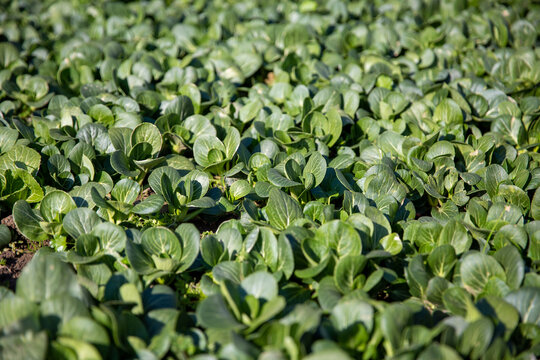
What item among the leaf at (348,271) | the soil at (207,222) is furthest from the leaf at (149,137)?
the leaf at (348,271)

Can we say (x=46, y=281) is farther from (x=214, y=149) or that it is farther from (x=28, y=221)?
(x=214, y=149)

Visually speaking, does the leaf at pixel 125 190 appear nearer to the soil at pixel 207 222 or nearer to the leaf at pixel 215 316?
the soil at pixel 207 222

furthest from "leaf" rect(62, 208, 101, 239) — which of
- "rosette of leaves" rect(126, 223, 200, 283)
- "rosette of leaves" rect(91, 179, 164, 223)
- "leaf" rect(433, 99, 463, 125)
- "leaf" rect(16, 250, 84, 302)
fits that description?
"leaf" rect(433, 99, 463, 125)

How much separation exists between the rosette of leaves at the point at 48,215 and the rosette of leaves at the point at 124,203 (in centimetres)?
24

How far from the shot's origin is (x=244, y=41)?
6336 mm

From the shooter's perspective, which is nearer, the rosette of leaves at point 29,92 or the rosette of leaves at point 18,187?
the rosette of leaves at point 18,187

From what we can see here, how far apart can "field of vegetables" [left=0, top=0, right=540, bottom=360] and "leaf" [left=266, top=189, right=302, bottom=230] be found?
0.04 feet

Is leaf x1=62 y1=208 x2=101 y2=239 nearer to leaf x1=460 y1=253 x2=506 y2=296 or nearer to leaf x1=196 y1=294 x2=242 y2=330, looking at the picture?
leaf x1=196 y1=294 x2=242 y2=330

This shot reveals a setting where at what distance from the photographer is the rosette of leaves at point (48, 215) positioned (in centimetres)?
338

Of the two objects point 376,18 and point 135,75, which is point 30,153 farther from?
point 376,18

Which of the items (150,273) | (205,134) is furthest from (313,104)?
(150,273)

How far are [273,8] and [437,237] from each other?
218 inches

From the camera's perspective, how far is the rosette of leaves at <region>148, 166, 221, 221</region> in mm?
3551

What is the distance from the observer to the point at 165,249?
3.10 m
